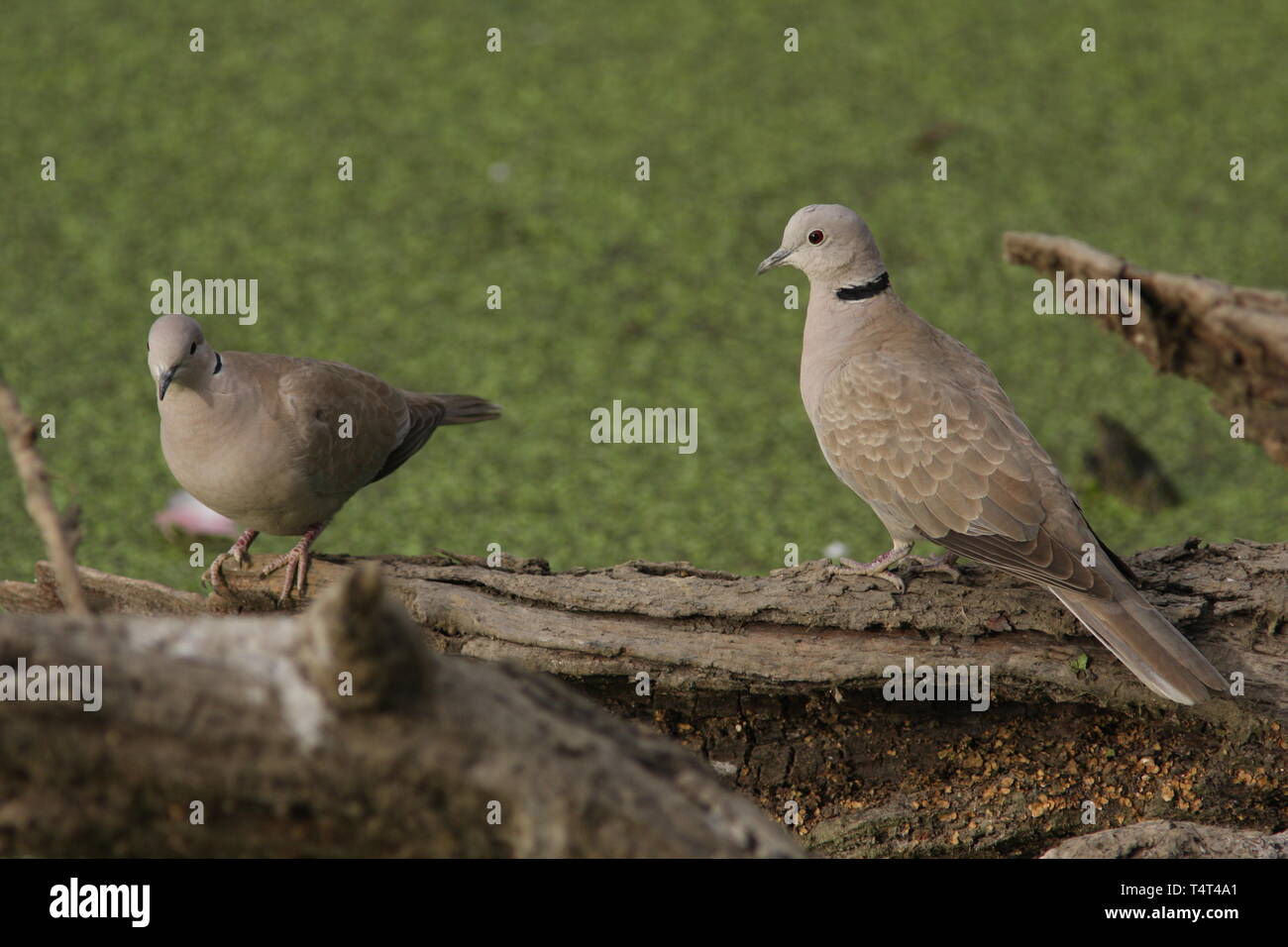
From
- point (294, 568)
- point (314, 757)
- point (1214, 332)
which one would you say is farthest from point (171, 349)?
point (1214, 332)

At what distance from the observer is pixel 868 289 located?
3453mm

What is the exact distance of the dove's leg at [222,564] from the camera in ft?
10.4

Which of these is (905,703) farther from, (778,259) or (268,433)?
(268,433)

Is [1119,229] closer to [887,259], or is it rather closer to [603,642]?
[887,259]

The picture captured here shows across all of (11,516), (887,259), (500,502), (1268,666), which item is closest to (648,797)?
(1268,666)

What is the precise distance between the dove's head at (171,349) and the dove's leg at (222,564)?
0.46 metres

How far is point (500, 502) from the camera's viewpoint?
4352 mm

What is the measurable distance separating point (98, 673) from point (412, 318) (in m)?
3.63

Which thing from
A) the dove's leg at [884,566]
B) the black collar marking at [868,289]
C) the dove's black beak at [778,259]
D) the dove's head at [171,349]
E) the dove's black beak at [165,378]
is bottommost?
the dove's leg at [884,566]

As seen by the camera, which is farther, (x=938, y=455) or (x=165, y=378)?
(x=938, y=455)

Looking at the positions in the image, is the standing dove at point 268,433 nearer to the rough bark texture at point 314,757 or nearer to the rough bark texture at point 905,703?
the rough bark texture at point 905,703

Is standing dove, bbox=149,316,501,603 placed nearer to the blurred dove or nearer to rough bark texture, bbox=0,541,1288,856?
rough bark texture, bbox=0,541,1288,856

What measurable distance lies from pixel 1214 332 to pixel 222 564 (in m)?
2.74

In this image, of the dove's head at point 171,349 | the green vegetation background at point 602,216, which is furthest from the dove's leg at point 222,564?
the green vegetation background at point 602,216
